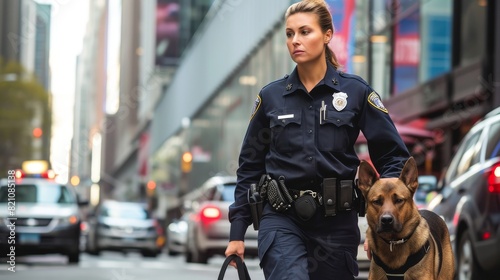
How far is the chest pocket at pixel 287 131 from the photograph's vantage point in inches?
210

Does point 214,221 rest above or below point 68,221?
above

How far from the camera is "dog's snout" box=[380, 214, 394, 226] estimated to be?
19.3ft

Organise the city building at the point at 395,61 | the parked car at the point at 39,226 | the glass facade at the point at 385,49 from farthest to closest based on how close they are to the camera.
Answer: the glass facade at the point at 385,49 < the city building at the point at 395,61 < the parked car at the point at 39,226

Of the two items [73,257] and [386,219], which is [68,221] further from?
[386,219]

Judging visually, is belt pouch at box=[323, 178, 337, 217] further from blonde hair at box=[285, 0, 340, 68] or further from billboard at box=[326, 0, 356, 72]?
billboard at box=[326, 0, 356, 72]

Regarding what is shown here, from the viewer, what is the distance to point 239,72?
45156 mm

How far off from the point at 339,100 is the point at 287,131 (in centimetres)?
30

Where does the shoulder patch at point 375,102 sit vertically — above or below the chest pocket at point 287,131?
above

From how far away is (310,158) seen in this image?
17.4ft

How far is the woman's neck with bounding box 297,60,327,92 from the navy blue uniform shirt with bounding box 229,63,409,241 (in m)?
0.03

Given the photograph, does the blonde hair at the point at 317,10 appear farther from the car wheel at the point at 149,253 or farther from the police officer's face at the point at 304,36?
the car wheel at the point at 149,253

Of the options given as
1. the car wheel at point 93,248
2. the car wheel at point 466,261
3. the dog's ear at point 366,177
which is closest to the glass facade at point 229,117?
the car wheel at point 93,248

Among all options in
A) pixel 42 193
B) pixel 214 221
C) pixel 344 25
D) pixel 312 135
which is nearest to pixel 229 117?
pixel 344 25

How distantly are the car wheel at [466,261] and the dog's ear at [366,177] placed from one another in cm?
465
